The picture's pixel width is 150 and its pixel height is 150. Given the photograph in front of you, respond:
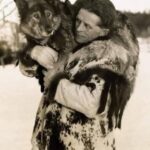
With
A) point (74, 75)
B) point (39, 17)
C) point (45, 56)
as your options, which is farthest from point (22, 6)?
point (74, 75)

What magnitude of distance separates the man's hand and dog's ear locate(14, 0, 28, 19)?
0.41 ft

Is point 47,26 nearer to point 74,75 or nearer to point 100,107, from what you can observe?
point 74,75

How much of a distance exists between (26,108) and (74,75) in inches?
8.2

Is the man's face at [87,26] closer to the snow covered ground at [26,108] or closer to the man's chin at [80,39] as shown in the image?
the man's chin at [80,39]

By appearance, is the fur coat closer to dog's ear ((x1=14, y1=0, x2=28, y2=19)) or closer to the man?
the man

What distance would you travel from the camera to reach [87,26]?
2346mm

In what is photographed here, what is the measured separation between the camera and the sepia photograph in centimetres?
232

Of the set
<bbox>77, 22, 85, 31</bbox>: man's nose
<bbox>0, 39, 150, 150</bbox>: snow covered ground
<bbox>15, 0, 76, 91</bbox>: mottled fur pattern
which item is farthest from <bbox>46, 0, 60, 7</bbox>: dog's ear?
<bbox>0, 39, 150, 150</bbox>: snow covered ground

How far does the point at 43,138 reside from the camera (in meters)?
2.37

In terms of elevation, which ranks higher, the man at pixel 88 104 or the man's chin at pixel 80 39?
the man's chin at pixel 80 39

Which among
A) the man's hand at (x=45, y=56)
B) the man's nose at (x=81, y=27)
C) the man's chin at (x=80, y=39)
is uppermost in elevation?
the man's nose at (x=81, y=27)

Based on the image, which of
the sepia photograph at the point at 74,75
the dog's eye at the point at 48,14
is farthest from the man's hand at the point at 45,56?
the dog's eye at the point at 48,14

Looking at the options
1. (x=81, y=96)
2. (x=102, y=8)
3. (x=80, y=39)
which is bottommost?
(x=81, y=96)

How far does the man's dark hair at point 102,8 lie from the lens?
2330mm
